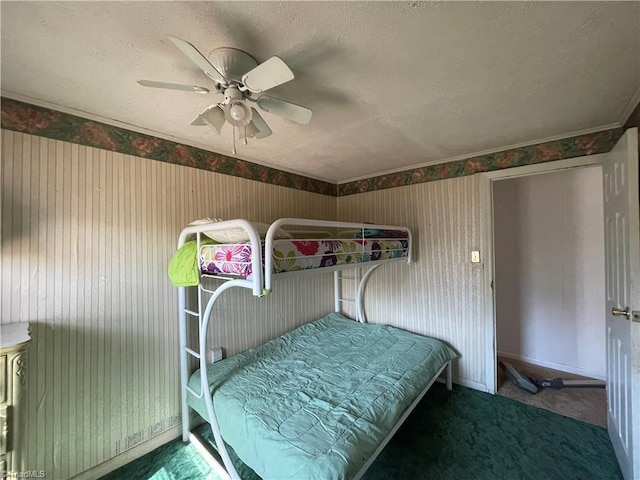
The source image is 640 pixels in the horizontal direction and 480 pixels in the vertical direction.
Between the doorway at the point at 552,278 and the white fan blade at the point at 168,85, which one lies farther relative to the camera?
the doorway at the point at 552,278

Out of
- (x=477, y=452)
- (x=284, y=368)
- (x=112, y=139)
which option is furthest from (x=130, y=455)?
(x=477, y=452)

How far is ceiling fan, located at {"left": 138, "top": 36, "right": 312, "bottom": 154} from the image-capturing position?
96 cm

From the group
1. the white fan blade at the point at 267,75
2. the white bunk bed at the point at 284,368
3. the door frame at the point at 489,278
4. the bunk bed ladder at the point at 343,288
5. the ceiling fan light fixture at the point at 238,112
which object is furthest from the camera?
the bunk bed ladder at the point at 343,288

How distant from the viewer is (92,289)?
1.63 metres

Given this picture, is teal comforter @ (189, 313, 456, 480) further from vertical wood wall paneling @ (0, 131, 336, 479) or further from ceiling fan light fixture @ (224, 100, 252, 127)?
ceiling fan light fixture @ (224, 100, 252, 127)

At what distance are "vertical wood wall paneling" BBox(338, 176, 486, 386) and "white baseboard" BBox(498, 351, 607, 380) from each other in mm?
1119

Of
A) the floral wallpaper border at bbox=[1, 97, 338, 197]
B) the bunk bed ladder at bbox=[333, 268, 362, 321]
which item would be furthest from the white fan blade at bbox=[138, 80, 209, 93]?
the bunk bed ladder at bbox=[333, 268, 362, 321]

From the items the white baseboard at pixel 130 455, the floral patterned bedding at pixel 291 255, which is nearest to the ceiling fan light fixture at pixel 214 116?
the floral patterned bedding at pixel 291 255

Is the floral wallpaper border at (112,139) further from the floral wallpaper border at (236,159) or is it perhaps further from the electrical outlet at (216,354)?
the electrical outlet at (216,354)

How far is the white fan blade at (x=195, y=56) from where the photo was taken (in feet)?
2.58

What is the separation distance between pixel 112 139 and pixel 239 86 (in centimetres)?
120

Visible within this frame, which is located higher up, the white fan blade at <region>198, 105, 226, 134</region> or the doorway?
the white fan blade at <region>198, 105, 226, 134</region>

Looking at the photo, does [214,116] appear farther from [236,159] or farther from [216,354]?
[216,354]

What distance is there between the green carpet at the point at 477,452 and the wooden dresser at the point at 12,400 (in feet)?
2.26
